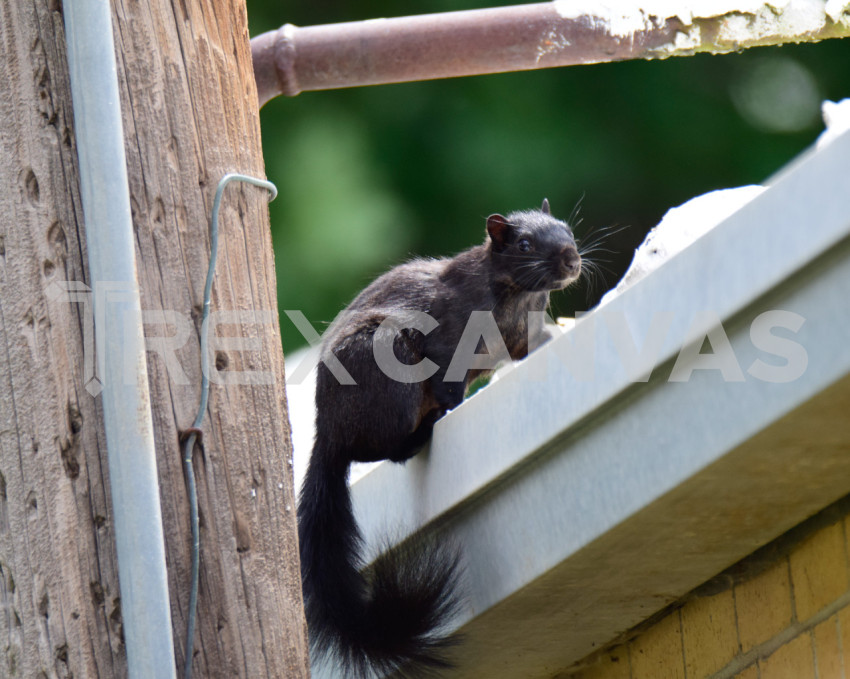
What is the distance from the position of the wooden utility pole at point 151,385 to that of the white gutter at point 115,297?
4 cm

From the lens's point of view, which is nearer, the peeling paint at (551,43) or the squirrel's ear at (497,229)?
the peeling paint at (551,43)

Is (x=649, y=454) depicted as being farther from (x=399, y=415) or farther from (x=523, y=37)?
(x=523, y=37)

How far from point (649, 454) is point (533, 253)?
2.91 ft

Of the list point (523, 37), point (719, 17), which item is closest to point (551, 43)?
point (523, 37)

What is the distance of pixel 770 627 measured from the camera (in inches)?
59.6

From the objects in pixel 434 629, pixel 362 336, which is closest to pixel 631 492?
pixel 434 629

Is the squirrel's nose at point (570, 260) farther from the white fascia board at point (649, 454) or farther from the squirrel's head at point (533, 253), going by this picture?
the white fascia board at point (649, 454)

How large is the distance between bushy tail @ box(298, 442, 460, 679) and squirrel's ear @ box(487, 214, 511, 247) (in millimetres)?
640

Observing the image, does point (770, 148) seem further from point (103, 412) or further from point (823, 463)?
point (103, 412)

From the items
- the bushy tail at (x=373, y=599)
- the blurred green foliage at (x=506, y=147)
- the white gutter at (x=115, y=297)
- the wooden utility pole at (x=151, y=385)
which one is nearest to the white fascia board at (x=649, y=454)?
Answer: the bushy tail at (x=373, y=599)

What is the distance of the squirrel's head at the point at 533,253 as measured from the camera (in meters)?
2.03

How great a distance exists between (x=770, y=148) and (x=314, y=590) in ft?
13.8

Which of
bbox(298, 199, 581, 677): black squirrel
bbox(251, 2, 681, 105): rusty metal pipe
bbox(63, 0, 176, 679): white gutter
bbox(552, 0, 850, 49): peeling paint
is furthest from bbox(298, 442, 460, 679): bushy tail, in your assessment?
bbox(552, 0, 850, 49): peeling paint

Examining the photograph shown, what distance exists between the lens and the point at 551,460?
1.34 meters
